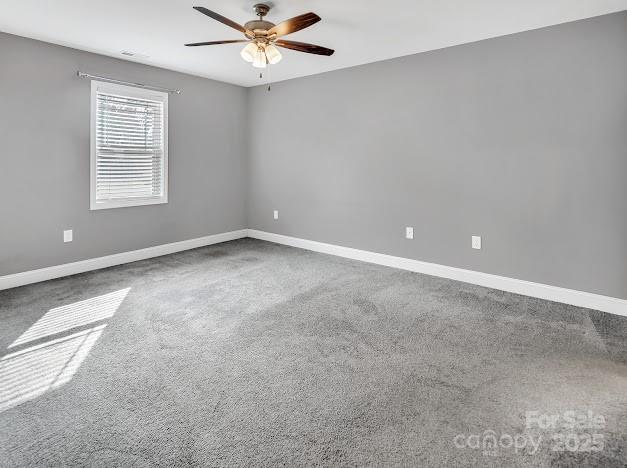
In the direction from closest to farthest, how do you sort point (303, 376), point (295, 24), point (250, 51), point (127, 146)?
1. point (303, 376)
2. point (295, 24)
3. point (250, 51)
4. point (127, 146)

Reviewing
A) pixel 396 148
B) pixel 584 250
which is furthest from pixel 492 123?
pixel 584 250

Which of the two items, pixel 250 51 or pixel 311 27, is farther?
pixel 311 27

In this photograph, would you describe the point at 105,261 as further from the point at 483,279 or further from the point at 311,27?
the point at 483,279

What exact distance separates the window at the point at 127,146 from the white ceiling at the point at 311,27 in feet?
1.71

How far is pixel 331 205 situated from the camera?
518cm

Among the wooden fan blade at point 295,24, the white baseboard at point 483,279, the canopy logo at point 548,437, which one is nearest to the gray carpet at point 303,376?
the canopy logo at point 548,437

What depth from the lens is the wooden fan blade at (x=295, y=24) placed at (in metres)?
2.56

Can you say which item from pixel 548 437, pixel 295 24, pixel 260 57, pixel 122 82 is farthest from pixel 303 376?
pixel 122 82

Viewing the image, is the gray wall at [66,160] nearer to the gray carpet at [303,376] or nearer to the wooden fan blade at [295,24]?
the gray carpet at [303,376]

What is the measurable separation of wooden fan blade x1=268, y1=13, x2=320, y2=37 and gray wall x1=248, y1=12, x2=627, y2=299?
1963mm

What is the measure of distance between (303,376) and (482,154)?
2852 millimetres

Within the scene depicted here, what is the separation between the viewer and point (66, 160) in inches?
160

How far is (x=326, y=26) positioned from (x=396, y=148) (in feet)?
5.38

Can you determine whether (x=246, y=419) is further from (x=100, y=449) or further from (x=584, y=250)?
(x=584, y=250)
